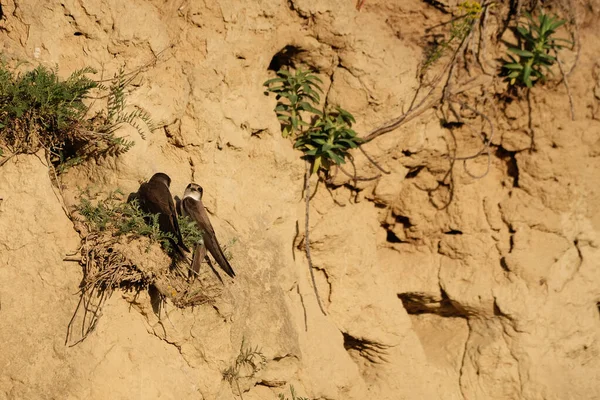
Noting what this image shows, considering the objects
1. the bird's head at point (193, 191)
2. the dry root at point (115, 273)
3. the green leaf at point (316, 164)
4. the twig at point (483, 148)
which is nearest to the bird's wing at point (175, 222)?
the dry root at point (115, 273)

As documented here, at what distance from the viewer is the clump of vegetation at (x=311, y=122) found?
14.5 feet

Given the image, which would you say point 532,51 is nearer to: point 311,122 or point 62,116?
point 311,122

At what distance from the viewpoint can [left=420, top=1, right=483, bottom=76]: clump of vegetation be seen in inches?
183

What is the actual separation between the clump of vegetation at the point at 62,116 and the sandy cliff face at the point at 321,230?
0.09 metres

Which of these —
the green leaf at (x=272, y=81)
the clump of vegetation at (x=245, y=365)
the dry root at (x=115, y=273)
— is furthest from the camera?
the green leaf at (x=272, y=81)

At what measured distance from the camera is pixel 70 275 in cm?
346

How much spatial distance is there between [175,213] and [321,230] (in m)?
1.30

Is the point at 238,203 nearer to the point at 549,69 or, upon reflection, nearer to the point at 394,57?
the point at 394,57

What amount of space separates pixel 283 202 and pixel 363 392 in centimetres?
130

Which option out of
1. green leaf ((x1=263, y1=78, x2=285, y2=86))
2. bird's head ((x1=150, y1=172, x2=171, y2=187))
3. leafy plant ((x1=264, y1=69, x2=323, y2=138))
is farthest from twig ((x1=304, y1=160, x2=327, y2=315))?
bird's head ((x1=150, y1=172, x2=171, y2=187))

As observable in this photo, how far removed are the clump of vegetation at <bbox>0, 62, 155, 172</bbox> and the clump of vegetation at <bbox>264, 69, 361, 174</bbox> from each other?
894mm

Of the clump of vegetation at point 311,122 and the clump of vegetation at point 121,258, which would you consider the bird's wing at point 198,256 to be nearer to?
the clump of vegetation at point 121,258

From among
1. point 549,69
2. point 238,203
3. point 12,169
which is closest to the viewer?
point 12,169

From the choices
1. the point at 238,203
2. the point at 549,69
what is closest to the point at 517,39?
the point at 549,69
